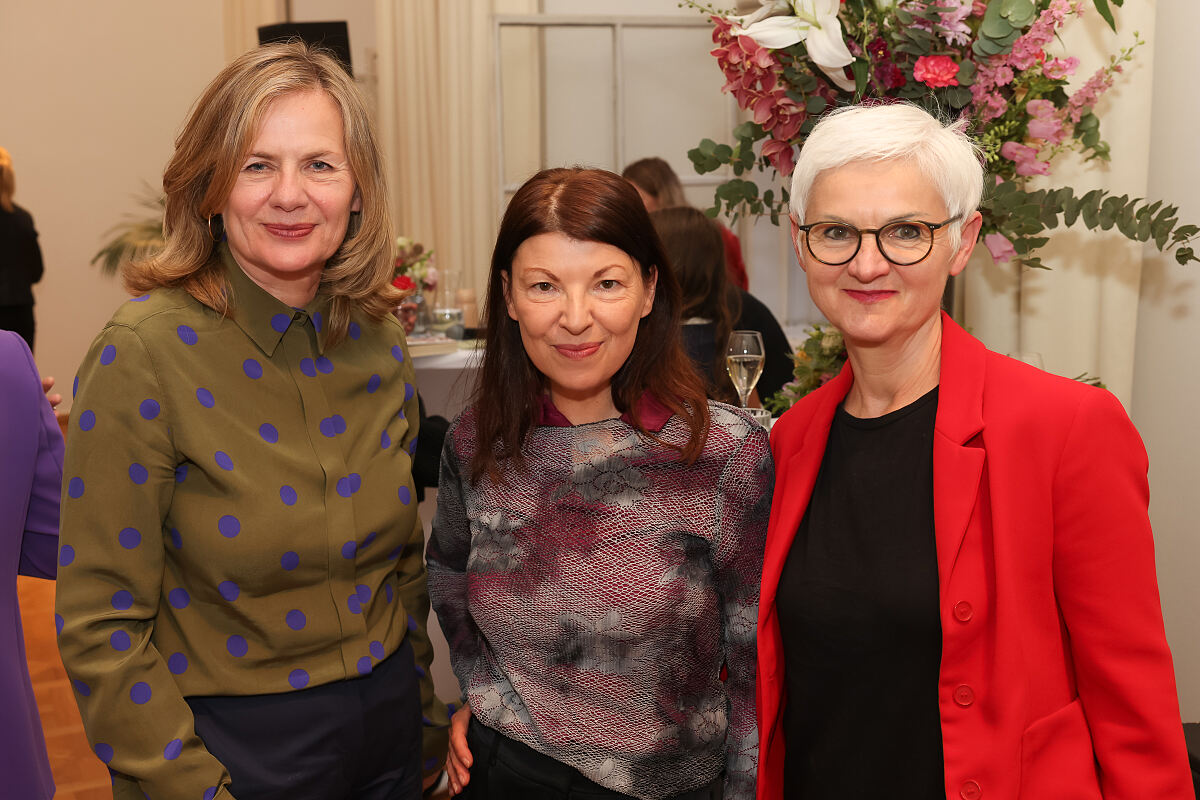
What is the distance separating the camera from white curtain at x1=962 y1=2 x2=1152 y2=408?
7.15 feet

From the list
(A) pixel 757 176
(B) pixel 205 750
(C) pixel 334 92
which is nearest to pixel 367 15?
Result: (A) pixel 757 176

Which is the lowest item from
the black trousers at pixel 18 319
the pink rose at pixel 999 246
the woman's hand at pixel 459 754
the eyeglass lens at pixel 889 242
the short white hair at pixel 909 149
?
the woman's hand at pixel 459 754

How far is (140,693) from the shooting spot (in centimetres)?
142

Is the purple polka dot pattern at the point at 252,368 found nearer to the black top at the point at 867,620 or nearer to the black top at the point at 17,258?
the black top at the point at 867,620

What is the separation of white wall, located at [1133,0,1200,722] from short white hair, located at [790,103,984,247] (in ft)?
3.51

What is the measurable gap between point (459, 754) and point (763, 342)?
1.96 metres

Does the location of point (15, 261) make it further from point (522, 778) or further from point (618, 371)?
point (522, 778)

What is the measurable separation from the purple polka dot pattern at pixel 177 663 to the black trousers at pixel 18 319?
6.73m

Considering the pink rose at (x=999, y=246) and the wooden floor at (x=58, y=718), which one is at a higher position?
the pink rose at (x=999, y=246)

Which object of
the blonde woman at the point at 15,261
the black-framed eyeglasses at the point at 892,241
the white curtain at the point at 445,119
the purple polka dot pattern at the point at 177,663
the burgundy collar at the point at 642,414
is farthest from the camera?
the blonde woman at the point at 15,261

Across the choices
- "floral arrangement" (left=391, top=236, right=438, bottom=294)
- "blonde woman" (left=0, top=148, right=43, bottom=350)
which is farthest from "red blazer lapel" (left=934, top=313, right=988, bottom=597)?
"blonde woman" (left=0, top=148, right=43, bottom=350)

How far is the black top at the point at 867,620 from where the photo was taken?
4.53 feet

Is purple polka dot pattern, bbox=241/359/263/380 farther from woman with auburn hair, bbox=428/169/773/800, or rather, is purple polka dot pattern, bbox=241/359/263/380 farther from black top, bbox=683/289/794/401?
black top, bbox=683/289/794/401

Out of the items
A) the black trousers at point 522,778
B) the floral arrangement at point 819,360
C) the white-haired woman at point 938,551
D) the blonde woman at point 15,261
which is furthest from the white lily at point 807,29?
the blonde woman at point 15,261
